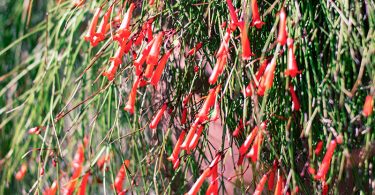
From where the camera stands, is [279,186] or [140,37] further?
[140,37]

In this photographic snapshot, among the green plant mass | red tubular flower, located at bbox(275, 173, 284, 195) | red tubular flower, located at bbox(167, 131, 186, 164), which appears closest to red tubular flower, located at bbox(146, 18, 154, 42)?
the green plant mass

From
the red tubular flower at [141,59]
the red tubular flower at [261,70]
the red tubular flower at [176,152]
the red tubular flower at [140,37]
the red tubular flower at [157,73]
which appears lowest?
the red tubular flower at [176,152]

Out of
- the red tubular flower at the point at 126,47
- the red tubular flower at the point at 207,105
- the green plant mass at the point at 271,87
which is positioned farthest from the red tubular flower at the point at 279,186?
the red tubular flower at the point at 126,47

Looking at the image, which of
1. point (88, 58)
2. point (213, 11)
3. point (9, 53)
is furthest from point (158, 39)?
point (9, 53)

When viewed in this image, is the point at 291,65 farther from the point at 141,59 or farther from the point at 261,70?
the point at 141,59

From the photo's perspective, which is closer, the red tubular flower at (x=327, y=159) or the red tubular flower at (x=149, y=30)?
the red tubular flower at (x=327, y=159)

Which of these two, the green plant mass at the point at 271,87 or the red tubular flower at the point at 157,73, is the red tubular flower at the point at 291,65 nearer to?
the green plant mass at the point at 271,87

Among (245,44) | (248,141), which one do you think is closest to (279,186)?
(248,141)

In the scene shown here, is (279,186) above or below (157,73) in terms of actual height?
below

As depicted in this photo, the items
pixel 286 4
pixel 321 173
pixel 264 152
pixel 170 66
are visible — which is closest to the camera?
pixel 321 173

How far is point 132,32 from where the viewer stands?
0.96 metres

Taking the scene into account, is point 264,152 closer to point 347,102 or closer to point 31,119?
point 347,102

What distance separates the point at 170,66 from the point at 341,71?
36 centimetres

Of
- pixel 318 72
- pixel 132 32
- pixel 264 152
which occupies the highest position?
pixel 132 32
